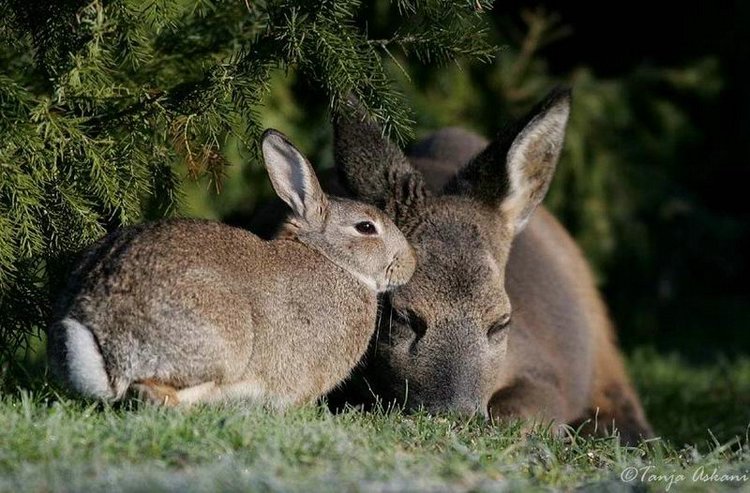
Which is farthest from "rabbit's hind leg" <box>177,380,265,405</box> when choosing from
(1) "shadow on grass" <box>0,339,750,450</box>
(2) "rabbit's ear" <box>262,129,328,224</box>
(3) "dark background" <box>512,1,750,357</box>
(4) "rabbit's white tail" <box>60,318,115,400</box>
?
(3) "dark background" <box>512,1,750,357</box>

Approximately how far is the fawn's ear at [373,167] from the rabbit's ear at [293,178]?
0.62 meters

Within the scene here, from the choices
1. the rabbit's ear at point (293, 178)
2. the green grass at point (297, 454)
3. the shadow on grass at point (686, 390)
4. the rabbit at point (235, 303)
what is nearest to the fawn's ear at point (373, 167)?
the rabbit at point (235, 303)

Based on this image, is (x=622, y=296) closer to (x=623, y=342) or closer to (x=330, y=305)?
(x=623, y=342)

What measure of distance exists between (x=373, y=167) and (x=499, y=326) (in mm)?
1077

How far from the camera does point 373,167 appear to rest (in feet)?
21.5

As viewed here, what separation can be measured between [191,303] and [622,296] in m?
8.80

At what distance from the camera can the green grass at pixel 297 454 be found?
3.97 meters

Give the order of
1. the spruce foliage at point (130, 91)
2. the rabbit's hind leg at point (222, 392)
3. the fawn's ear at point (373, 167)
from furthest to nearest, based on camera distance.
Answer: the fawn's ear at point (373, 167) → the spruce foliage at point (130, 91) → the rabbit's hind leg at point (222, 392)

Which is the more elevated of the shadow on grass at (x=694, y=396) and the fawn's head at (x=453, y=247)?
the fawn's head at (x=453, y=247)

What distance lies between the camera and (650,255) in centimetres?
1260

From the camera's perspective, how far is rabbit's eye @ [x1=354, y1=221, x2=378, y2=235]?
5973 mm

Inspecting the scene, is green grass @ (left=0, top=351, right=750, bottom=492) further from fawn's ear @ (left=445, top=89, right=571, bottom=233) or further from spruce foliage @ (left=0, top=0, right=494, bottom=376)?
fawn's ear @ (left=445, top=89, right=571, bottom=233)

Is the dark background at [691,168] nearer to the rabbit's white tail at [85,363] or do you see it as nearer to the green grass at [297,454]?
the green grass at [297,454]

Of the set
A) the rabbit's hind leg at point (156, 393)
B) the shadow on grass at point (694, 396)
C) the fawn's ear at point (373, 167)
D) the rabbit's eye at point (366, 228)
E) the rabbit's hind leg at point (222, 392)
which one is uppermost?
the fawn's ear at point (373, 167)
